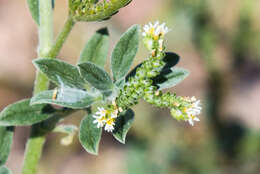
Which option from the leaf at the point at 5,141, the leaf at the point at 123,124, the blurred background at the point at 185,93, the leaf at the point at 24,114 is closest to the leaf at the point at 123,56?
the leaf at the point at 123,124

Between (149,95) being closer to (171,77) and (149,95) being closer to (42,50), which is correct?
(171,77)

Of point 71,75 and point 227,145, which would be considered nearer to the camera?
point 71,75

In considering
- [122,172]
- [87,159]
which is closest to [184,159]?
[122,172]

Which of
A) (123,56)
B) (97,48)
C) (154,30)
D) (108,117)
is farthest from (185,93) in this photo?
(108,117)

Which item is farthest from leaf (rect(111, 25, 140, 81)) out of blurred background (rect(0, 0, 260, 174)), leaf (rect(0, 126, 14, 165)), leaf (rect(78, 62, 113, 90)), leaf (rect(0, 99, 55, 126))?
blurred background (rect(0, 0, 260, 174))

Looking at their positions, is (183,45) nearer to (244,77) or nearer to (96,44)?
(244,77)

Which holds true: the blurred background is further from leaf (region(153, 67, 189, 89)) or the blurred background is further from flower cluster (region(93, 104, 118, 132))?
flower cluster (region(93, 104, 118, 132))
